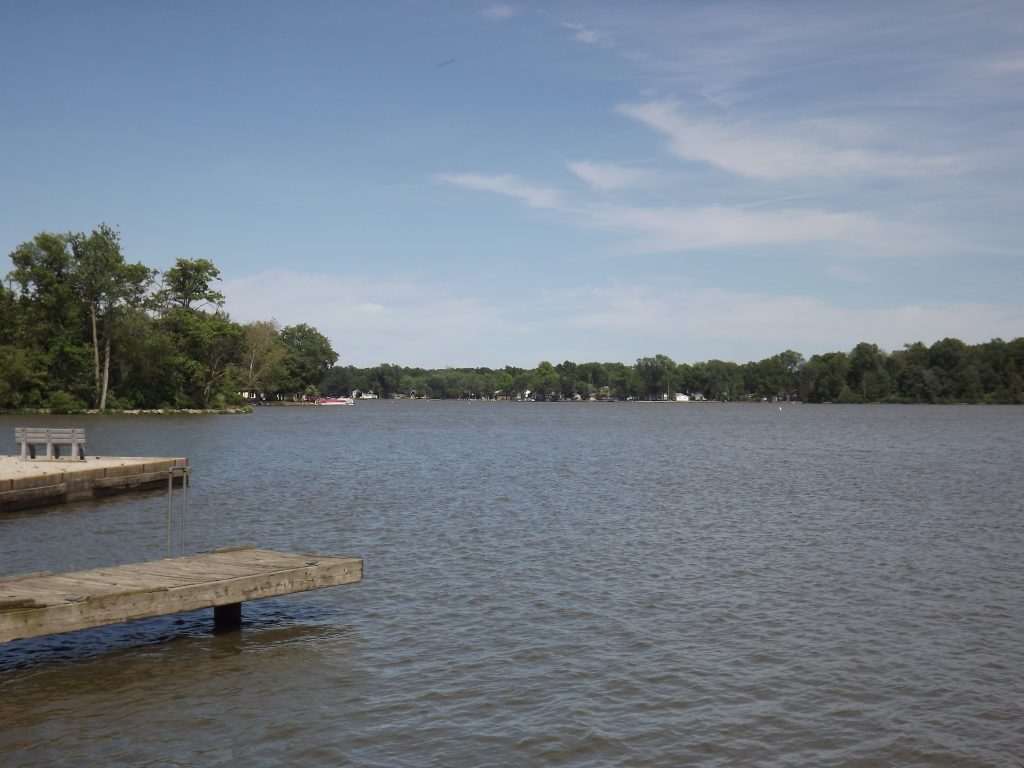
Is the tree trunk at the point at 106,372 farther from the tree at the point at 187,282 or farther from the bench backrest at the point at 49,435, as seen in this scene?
the bench backrest at the point at 49,435

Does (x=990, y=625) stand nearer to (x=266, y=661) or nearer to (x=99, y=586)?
(x=266, y=661)

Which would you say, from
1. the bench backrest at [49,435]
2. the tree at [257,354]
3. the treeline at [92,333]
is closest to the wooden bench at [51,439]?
the bench backrest at [49,435]

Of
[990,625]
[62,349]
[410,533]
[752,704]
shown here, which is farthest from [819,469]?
[62,349]

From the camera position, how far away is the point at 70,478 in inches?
1179

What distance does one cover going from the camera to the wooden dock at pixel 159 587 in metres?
11.9

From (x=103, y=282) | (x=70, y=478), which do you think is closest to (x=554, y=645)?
(x=70, y=478)

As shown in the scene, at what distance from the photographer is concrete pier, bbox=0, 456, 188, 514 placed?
27.4 metres

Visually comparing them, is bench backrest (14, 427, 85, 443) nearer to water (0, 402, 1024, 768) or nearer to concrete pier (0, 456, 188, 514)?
concrete pier (0, 456, 188, 514)

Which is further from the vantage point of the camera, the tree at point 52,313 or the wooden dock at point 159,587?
the tree at point 52,313

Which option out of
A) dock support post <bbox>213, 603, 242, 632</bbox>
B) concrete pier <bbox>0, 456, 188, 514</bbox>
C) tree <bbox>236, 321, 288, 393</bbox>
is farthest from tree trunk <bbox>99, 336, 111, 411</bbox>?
dock support post <bbox>213, 603, 242, 632</bbox>

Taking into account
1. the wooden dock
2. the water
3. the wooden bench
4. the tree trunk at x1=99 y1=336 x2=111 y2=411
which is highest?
the tree trunk at x1=99 y1=336 x2=111 y2=411

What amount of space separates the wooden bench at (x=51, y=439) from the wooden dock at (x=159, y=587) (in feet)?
65.0

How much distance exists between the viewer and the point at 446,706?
11586 millimetres

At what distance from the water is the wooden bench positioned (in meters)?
Result: 4.42
